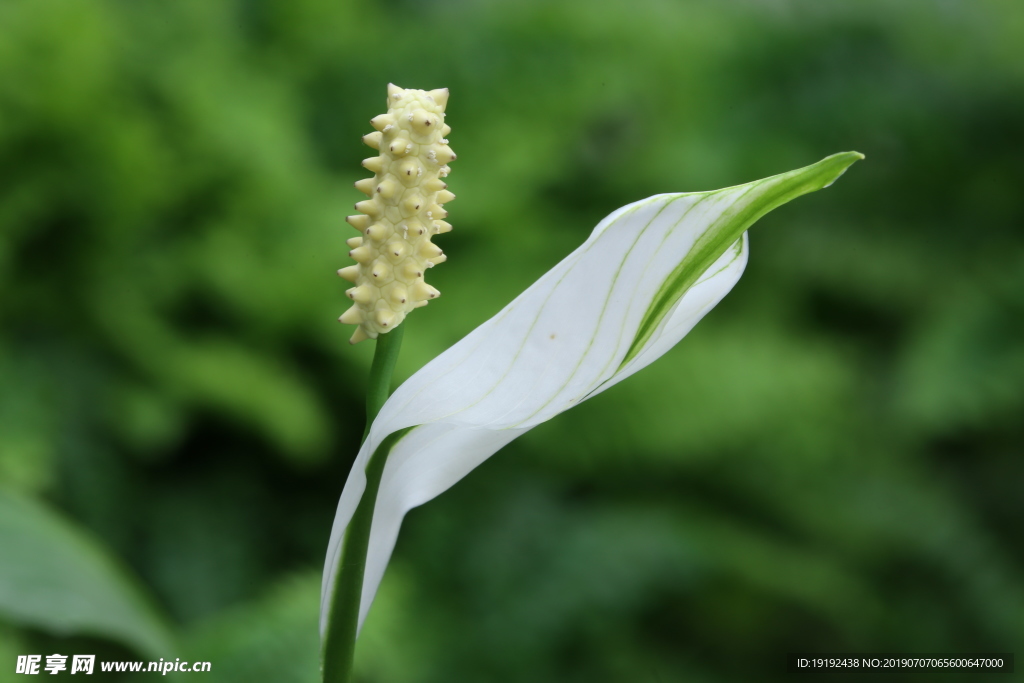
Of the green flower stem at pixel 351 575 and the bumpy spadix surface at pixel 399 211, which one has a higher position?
the bumpy spadix surface at pixel 399 211

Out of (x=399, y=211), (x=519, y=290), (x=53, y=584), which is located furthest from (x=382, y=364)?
(x=519, y=290)

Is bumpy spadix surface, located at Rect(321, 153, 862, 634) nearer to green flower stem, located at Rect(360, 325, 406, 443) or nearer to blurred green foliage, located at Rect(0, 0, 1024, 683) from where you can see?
green flower stem, located at Rect(360, 325, 406, 443)

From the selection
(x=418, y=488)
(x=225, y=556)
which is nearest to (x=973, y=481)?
(x=225, y=556)

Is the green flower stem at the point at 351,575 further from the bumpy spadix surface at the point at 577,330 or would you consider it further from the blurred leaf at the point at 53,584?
the blurred leaf at the point at 53,584

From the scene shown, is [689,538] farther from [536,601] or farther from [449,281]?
[449,281]

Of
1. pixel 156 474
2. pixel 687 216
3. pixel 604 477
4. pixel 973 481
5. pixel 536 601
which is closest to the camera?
pixel 687 216

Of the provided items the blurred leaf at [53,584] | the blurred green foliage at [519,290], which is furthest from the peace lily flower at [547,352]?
the blurred green foliage at [519,290]

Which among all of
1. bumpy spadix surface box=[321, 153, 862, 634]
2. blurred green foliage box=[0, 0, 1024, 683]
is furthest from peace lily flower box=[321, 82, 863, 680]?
blurred green foliage box=[0, 0, 1024, 683]

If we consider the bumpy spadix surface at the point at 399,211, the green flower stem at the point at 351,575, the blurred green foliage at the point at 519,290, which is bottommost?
the green flower stem at the point at 351,575
